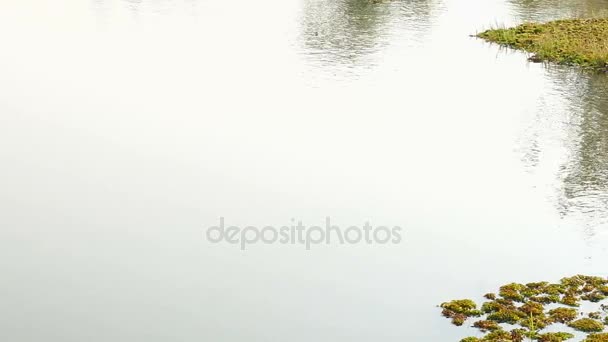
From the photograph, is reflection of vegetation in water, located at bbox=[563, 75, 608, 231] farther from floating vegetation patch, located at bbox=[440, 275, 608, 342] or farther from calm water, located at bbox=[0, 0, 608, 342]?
floating vegetation patch, located at bbox=[440, 275, 608, 342]

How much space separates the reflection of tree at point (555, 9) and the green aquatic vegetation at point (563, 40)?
22.2ft

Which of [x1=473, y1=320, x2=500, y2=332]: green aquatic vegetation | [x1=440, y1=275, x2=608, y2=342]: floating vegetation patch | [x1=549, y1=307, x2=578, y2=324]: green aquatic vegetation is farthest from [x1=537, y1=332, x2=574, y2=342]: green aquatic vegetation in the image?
[x1=473, y1=320, x2=500, y2=332]: green aquatic vegetation

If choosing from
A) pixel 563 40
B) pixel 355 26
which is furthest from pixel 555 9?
pixel 355 26

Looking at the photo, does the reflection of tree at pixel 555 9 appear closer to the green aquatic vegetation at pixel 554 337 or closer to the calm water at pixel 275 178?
the calm water at pixel 275 178

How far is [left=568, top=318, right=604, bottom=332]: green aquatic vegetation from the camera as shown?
24.4 metres

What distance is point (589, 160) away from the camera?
136 ft

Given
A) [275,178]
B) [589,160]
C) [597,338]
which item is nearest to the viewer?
[597,338]

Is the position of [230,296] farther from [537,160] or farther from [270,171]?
[537,160]

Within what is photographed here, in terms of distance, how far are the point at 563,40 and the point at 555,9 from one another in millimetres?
22574

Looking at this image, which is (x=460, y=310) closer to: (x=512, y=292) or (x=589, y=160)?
(x=512, y=292)

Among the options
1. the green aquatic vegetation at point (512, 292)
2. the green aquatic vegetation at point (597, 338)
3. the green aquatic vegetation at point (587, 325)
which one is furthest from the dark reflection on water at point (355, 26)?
the green aquatic vegetation at point (597, 338)

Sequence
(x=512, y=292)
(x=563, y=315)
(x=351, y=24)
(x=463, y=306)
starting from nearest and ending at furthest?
1. (x=563, y=315)
2. (x=463, y=306)
3. (x=512, y=292)
4. (x=351, y=24)

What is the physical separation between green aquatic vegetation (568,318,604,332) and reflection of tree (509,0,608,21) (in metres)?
59.9

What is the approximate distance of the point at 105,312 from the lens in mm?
25562
